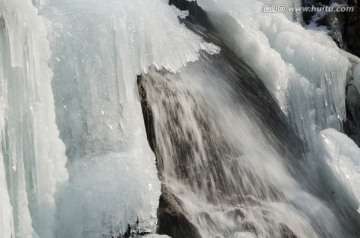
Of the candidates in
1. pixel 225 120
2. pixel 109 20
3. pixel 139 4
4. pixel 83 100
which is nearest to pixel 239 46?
pixel 225 120

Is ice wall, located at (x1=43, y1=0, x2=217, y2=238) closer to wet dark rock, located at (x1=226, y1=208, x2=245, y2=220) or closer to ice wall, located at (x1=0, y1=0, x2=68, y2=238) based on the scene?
ice wall, located at (x1=0, y1=0, x2=68, y2=238)

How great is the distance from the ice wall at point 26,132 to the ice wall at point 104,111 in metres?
0.14

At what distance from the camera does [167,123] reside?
164 inches

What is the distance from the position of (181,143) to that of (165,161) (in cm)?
26

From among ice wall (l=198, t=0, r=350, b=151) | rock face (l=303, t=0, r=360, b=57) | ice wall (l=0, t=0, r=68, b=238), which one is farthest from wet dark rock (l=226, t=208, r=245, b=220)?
rock face (l=303, t=0, r=360, b=57)

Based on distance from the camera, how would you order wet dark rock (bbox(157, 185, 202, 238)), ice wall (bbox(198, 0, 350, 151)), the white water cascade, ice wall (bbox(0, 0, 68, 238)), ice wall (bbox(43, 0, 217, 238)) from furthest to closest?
ice wall (bbox(198, 0, 350, 151)) < wet dark rock (bbox(157, 185, 202, 238)) < ice wall (bbox(43, 0, 217, 238)) < the white water cascade < ice wall (bbox(0, 0, 68, 238))

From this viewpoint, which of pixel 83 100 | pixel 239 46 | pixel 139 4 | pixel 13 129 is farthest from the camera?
pixel 239 46

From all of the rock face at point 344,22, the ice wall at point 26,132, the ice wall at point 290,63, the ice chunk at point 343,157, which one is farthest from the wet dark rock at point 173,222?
the rock face at point 344,22

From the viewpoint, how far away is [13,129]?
274 cm

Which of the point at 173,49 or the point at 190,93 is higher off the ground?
the point at 173,49

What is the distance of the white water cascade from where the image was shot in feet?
9.37

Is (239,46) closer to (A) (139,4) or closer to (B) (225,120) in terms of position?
(B) (225,120)

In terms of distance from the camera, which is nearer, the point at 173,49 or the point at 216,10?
the point at 173,49

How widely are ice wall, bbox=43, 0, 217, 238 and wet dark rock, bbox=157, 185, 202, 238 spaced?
0.79 ft
